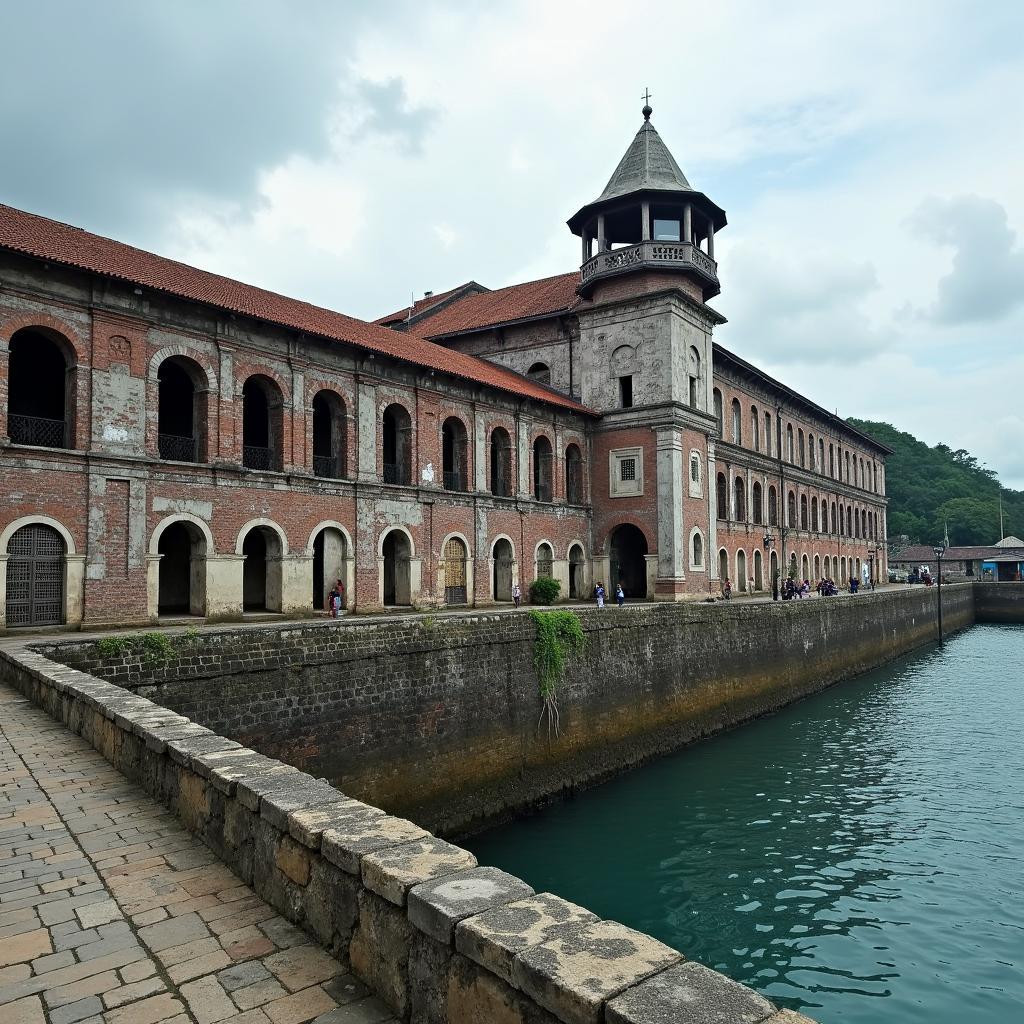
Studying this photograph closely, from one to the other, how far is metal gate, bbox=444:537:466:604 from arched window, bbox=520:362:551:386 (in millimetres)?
11097

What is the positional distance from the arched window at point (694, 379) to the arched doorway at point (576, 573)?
7683mm

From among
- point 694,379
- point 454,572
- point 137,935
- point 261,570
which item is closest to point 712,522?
point 694,379

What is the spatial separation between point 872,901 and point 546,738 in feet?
21.9

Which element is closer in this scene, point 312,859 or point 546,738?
point 312,859

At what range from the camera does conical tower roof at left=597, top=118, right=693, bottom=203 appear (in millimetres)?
31234

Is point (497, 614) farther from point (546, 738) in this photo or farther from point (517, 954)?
point (517, 954)

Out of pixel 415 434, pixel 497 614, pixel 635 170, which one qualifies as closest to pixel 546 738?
pixel 497 614

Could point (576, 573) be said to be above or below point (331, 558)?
below

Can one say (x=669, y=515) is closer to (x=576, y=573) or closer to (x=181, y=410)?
(x=576, y=573)

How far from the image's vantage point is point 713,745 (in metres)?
19.3

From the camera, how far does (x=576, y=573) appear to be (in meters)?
31.6

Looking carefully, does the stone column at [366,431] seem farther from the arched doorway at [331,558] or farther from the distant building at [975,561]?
the distant building at [975,561]

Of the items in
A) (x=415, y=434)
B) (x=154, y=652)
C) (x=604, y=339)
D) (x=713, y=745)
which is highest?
(x=604, y=339)

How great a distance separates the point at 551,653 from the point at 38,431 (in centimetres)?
1240
